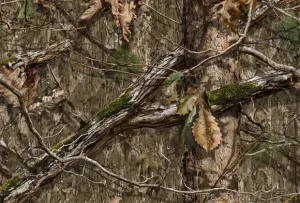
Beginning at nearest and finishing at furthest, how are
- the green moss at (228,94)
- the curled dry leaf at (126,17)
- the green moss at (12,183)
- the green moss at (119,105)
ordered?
the green moss at (228,94) < the green moss at (119,105) < the green moss at (12,183) < the curled dry leaf at (126,17)

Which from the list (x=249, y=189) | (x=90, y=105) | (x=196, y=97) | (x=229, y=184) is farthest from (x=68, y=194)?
(x=196, y=97)

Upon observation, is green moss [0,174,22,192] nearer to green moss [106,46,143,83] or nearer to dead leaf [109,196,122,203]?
dead leaf [109,196,122,203]

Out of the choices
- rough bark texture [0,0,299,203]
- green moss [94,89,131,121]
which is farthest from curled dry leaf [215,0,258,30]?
rough bark texture [0,0,299,203]

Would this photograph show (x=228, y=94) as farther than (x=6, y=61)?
No

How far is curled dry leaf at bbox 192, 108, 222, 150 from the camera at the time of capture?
1.80 m

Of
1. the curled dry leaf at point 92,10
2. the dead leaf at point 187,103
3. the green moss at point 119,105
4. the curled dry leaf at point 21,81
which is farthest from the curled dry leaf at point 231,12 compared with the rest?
the curled dry leaf at point 21,81

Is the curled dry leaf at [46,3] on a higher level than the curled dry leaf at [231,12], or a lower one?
higher

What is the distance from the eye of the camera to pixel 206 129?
183 cm

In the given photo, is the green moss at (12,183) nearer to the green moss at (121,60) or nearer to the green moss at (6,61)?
the green moss at (6,61)

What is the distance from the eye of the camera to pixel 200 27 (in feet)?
7.30

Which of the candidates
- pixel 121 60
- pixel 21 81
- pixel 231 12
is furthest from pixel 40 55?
pixel 231 12

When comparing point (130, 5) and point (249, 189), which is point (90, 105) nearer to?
point (130, 5)

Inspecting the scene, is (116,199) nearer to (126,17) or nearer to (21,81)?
(21,81)

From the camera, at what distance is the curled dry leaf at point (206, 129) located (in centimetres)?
180
